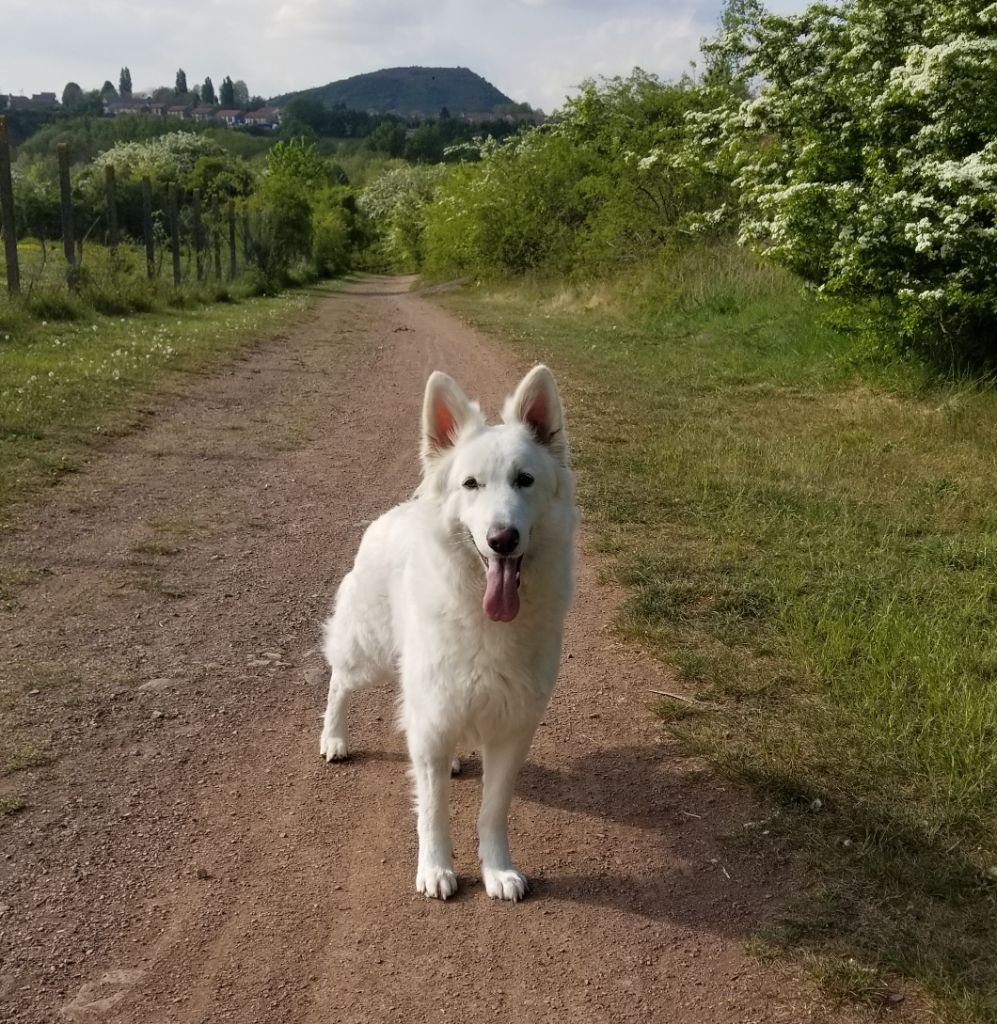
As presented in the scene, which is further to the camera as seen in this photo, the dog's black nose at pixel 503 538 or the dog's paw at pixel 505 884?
the dog's paw at pixel 505 884

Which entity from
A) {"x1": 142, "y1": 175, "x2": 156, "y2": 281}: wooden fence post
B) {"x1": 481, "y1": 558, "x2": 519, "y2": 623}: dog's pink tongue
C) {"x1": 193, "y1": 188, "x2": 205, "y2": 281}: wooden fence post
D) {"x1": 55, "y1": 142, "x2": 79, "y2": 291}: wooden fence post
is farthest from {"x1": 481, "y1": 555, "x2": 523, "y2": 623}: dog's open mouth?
{"x1": 193, "y1": 188, "x2": 205, "y2": 281}: wooden fence post

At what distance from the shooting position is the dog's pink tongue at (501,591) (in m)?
3.15

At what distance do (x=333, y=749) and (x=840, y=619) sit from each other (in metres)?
2.84

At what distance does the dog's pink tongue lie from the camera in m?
3.15

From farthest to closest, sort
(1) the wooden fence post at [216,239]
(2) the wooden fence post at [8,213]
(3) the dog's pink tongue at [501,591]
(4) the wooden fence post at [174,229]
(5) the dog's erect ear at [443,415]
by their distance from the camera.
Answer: (1) the wooden fence post at [216,239] → (4) the wooden fence post at [174,229] → (2) the wooden fence post at [8,213] → (5) the dog's erect ear at [443,415] → (3) the dog's pink tongue at [501,591]

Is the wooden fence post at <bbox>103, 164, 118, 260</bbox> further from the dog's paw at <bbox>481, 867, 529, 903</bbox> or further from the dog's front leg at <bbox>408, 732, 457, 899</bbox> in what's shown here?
the dog's paw at <bbox>481, 867, 529, 903</bbox>

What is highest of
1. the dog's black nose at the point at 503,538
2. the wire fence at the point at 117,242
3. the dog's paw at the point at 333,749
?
the wire fence at the point at 117,242

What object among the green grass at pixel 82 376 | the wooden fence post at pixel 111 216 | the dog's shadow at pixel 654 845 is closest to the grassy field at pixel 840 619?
the dog's shadow at pixel 654 845

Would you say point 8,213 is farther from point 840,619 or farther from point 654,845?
point 654,845

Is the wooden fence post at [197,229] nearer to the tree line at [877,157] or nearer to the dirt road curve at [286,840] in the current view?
Result: the tree line at [877,157]

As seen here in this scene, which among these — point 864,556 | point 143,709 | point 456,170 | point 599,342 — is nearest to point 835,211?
point 864,556

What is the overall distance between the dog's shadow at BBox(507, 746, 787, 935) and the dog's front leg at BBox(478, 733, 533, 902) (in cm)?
17

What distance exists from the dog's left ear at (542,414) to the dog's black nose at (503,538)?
56 centimetres

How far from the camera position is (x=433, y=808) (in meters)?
3.30
